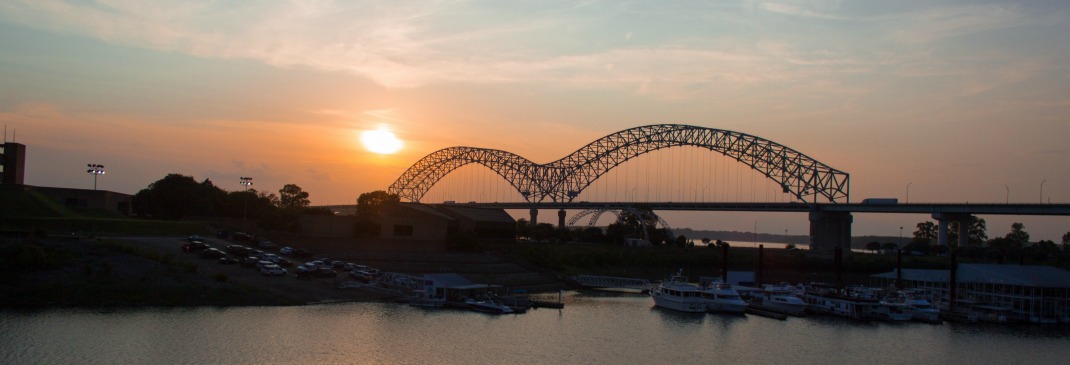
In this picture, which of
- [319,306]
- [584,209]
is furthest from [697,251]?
[319,306]

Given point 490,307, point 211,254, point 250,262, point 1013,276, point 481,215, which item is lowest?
point 490,307

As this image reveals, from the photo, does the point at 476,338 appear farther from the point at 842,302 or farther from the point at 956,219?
the point at 956,219

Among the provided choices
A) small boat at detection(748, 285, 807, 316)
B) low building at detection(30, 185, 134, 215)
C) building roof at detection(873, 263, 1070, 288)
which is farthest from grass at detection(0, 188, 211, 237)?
building roof at detection(873, 263, 1070, 288)

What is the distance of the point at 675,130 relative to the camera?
145 m

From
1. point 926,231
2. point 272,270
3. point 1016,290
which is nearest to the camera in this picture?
point 272,270

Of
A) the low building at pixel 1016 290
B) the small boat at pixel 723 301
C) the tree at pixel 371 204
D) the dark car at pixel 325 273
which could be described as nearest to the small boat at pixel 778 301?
the small boat at pixel 723 301

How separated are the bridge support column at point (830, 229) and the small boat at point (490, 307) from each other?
2817 inches

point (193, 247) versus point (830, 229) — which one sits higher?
point (830, 229)

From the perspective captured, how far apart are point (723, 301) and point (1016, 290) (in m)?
23.3

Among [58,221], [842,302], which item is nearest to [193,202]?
[58,221]

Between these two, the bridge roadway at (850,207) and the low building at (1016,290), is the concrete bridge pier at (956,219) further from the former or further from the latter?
the low building at (1016,290)

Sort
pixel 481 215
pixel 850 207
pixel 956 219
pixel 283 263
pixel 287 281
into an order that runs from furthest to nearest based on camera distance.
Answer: pixel 850 207 < pixel 956 219 < pixel 481 215 < pixel 283 263 < pixel 287 281

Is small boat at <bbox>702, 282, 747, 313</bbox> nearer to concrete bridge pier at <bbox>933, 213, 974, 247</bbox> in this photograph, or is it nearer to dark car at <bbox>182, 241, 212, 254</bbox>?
dark car at <bbox>182, 241, 212, 254</bbox>

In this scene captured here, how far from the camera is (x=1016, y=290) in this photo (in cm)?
6944
